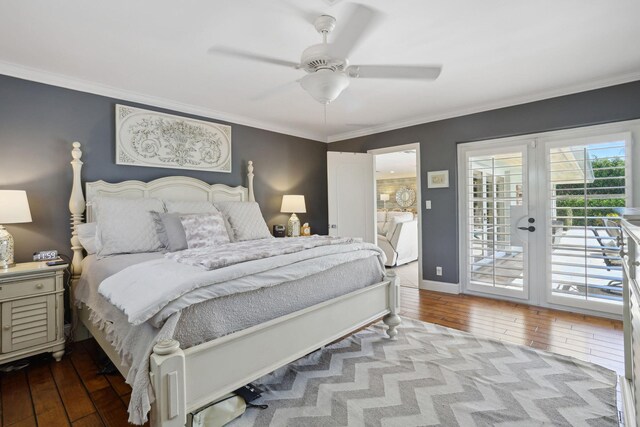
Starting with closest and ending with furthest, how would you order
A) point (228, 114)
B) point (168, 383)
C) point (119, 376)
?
point (168, 383) < point (119, 376) < point (228, 114)

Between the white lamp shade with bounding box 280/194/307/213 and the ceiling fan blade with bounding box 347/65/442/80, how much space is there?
8.52ft

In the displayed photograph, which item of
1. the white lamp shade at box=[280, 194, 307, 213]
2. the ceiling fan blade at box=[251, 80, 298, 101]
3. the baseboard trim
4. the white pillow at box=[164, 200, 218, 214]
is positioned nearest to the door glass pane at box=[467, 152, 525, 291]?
the baseboard trim

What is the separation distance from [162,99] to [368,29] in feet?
7.95

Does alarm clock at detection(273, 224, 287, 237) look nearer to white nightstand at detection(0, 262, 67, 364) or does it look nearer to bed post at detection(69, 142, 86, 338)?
bed post at detection(69, 142, 86, 338)

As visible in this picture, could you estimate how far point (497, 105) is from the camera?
3.73 metres

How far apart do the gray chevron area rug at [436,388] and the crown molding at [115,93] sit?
3.00 meters

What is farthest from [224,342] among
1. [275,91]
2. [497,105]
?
[497,105]

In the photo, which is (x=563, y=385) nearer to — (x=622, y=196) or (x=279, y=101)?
(x=622, y=196)

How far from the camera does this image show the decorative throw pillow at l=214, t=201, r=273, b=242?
333 centimetres

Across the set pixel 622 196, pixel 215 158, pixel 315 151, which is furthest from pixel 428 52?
pixel 315 151

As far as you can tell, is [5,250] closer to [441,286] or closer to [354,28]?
[354,28]

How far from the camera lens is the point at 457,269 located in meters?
4.14

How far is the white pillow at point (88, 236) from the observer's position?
8.93ft

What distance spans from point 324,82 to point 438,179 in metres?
2.80
